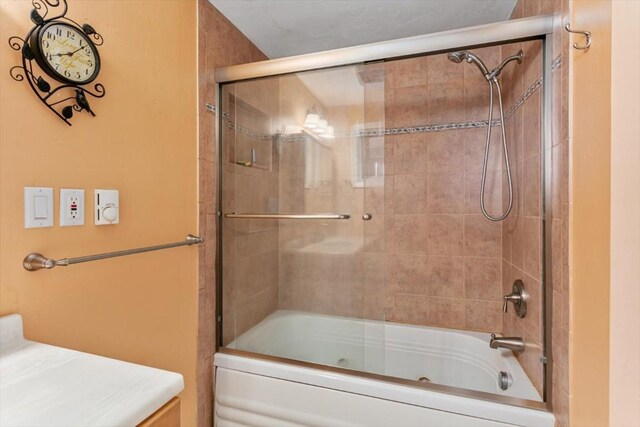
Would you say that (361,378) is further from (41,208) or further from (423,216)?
(41,208)

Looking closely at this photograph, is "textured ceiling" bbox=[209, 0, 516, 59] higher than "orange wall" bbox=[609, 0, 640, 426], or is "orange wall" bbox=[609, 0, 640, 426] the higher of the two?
"textured ceiling" bbox=[209, 0, 516, 59]

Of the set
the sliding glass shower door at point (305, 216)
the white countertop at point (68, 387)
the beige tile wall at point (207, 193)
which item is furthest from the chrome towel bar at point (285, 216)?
the white countertop at point (68, 387)

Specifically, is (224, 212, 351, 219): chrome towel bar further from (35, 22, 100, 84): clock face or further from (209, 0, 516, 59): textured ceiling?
(209, 0, 516, 59): textured ceiling

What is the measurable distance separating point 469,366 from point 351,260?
3.23 feet

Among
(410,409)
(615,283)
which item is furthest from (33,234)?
(615,283)

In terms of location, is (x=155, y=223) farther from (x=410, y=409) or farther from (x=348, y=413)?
(x=410, y=409)

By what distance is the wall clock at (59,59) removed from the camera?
33.9 inches

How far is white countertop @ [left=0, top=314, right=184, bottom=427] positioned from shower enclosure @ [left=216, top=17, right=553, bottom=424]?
908mm

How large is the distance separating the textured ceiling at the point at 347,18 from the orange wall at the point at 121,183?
14.8 inches

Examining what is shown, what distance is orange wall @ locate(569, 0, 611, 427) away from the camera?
884mm

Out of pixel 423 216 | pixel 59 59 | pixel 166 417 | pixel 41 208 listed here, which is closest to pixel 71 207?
pixel 41 208

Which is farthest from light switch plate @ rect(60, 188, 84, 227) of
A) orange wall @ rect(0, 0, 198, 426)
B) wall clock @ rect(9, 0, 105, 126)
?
wall clock @ rect(9, 0, 105, 126)

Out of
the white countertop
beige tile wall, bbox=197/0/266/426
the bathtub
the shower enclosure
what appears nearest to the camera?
the white countertop

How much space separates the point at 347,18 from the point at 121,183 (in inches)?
57.9
